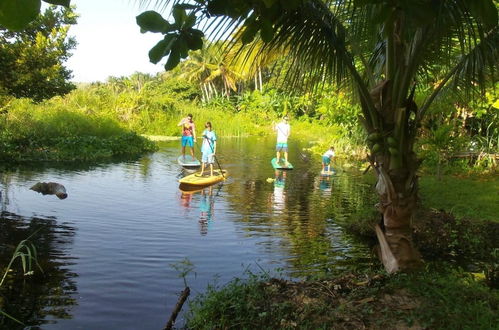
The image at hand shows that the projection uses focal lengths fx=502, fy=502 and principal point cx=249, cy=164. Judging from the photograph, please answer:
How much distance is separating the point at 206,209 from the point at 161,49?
9.64m

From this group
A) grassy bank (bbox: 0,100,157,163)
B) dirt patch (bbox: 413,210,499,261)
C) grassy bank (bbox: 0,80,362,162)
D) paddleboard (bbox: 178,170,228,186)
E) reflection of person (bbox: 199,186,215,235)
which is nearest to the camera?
dirt patch (bbox: 413,210,499,261)

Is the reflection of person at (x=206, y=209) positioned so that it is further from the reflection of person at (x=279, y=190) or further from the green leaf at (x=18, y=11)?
the green leaf at (x=18, y=11)

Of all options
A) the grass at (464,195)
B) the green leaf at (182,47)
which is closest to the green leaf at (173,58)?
the green leaf at (182,47)

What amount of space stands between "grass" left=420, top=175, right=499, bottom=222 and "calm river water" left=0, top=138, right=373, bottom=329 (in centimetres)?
180

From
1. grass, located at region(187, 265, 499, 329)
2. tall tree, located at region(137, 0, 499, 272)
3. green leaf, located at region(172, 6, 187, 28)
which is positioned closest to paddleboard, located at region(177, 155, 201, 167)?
tall tree, located at region(137, 0, 499, 272)

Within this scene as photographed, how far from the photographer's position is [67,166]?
1736cm

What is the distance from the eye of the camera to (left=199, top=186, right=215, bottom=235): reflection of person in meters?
9.97

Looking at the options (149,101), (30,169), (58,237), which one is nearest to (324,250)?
(58,237)

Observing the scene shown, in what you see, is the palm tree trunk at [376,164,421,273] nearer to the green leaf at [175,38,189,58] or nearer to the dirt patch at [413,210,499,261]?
the dirt patch at [413,210,499,261]

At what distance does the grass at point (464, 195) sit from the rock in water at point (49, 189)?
8.54 metres

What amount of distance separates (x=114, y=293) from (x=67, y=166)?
1204 centimetres

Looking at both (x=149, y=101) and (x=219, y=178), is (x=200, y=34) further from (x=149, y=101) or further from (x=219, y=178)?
(x=149, y=101)

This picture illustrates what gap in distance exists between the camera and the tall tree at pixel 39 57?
11.1 m

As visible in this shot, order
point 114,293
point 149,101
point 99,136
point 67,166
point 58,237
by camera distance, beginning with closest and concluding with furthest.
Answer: point 114,293 < point 58,237 < point 67,166 < point 99,136 < point 149,101
